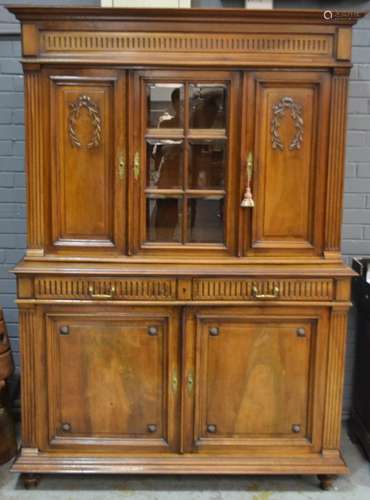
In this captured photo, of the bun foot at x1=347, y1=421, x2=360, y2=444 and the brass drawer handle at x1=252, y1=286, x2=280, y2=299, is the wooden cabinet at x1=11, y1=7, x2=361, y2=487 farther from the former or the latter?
the bun foot at x1=347, y1=421, x2=360, y2=444

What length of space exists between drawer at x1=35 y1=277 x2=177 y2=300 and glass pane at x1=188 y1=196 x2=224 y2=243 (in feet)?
0.79

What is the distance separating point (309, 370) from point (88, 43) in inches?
67.2

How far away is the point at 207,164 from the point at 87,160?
1.71 ft

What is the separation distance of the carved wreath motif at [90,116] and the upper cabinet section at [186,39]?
174 millimetres

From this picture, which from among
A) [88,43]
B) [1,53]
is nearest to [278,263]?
[88,43]

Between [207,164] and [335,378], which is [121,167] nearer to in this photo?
[207,164]

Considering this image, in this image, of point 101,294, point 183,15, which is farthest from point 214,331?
point 183,15

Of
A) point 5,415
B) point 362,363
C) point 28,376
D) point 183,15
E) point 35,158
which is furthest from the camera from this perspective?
point 362,363

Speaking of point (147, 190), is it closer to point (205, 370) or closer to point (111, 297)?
point (111, 297)

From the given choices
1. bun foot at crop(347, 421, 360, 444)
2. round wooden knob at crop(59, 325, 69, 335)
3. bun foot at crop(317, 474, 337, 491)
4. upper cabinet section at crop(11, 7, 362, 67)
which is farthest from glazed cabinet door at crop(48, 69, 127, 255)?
bun foot at crop(347, 421, 360, 444)

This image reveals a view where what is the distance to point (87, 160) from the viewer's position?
97.7 inches

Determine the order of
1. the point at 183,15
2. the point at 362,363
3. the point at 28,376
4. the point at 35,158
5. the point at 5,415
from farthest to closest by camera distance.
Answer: the point at 362,363 < the point at 5,415 < the point at 28,376 < the point at 35,158 < the point at 183,15

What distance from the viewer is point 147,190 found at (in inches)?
99.0

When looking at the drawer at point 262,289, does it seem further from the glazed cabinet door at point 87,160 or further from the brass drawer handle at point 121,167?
the brass drawer handle at point 121,167
